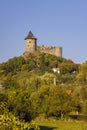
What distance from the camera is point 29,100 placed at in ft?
155

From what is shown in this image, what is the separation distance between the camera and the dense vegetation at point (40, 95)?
34469mm

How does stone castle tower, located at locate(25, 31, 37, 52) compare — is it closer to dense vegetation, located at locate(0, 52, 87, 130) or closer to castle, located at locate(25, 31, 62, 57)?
castle, located at locate(25, 31, 62, 57)

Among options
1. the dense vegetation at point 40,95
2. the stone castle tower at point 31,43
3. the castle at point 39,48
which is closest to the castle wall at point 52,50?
the castle at point 39,48

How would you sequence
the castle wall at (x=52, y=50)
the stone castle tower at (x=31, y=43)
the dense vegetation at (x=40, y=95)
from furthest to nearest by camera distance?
1. the castle wall at (x=52, y=50)
2. the stone castle tower at (x=31, y=43)
3. the dense vegetation at (x=40, y=95)

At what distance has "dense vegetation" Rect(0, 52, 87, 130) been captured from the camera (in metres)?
34.5

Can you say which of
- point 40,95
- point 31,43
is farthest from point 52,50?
point 40,95

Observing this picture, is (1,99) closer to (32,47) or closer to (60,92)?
(60,92)

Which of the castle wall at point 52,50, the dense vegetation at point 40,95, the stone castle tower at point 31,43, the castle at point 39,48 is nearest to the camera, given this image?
the dense vegetation at point 40,95

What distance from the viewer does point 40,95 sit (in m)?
47.3

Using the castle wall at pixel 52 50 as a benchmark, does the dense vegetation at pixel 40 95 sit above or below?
below

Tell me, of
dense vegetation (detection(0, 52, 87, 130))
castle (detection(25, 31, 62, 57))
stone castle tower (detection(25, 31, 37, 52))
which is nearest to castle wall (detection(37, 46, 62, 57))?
castle (detection(25, 31, 62, 57))

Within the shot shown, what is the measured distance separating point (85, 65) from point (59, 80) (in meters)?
7.84

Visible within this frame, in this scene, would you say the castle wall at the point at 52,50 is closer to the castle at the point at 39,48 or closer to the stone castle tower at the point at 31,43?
the castle at the point at 39,48

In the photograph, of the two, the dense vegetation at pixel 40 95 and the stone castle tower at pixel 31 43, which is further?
the stone castle tower at pixel 31 43
